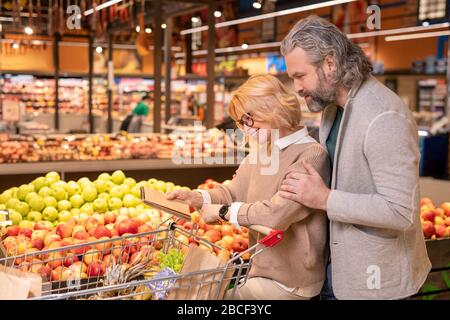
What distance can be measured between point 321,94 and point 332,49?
156 millimetres

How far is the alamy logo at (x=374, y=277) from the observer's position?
2.20 meters

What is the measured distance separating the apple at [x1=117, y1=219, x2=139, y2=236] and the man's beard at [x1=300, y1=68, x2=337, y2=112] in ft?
5.27

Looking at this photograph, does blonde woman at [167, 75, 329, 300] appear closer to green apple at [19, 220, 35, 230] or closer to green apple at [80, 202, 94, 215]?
green apple at [19, 220, 35, 230]

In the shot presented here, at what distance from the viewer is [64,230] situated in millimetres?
3613

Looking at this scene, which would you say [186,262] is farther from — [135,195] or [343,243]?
[135,195]

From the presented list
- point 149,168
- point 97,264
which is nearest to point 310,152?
point 97,264

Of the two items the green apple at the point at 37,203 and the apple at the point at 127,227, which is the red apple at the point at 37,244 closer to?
the apple at the point at 127,227

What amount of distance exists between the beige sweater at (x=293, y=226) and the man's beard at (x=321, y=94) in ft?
0.76

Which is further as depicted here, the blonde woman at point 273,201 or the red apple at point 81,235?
the red apple at point 81,235

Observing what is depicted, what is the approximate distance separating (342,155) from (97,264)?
129 centimetres

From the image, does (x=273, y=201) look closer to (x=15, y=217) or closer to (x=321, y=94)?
(x=321, y=94)

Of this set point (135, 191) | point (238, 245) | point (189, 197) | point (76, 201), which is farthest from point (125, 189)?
point (189, 197)

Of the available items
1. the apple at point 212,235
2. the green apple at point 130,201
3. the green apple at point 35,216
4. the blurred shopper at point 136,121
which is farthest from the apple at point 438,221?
the blurred shopper at point 136,121

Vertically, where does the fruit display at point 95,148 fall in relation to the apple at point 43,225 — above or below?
above
